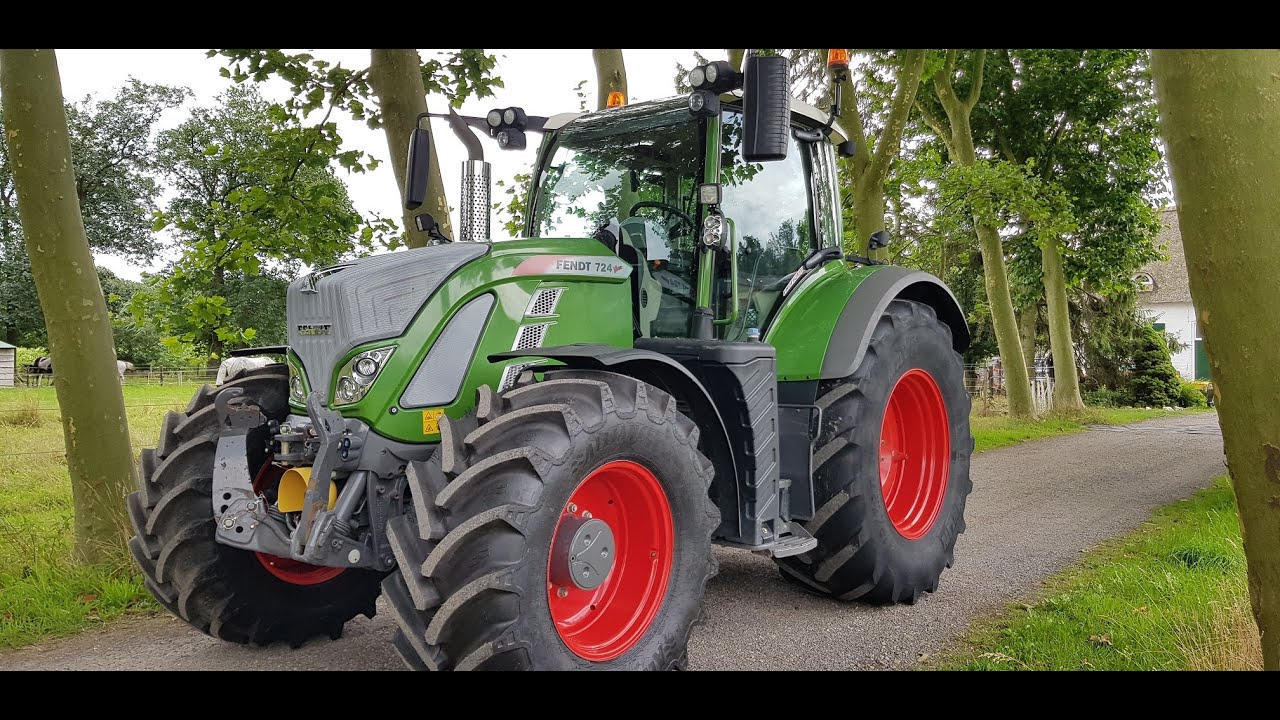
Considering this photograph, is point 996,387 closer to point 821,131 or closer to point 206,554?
point 821,131

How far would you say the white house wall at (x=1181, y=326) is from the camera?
34469mm

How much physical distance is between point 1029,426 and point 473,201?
13517mm

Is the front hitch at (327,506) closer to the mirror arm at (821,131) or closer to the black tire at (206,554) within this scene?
the black tire at (206,554)

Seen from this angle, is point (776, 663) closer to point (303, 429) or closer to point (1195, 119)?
point (303, 429)

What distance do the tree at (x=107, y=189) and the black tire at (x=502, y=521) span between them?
30.6m

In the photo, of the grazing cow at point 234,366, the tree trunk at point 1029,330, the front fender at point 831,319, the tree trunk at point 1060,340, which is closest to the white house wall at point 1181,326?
the tree trunk at point 1029,330

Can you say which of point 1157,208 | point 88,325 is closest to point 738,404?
point 88,325

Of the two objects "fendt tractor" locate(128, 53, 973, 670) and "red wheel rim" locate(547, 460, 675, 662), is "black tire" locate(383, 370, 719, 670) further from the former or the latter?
"red wheel rim" locate(547, 460, 675, 662)

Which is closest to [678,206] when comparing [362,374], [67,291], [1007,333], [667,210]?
[667,210]

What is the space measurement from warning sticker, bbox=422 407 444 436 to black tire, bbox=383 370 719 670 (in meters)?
0.30

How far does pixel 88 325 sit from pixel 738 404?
402 centimetres

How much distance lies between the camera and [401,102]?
25.7 ft

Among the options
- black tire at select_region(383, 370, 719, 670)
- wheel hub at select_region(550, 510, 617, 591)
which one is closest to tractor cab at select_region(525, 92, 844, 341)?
black tire at select_region(383, 370, 719, 670)

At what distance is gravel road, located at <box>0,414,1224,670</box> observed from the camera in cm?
398
